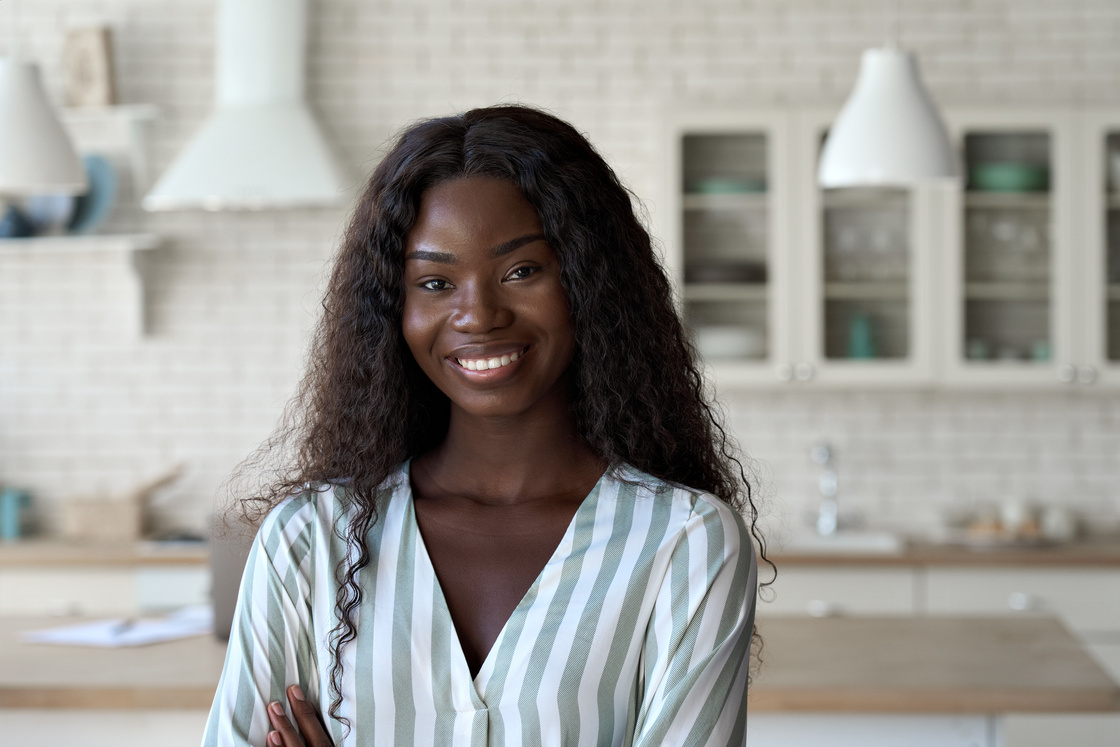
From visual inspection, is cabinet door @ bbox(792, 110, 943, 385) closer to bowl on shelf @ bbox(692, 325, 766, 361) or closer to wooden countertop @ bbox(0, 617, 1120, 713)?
bowl on shelf @ bbox(692, 325, 766, 361)

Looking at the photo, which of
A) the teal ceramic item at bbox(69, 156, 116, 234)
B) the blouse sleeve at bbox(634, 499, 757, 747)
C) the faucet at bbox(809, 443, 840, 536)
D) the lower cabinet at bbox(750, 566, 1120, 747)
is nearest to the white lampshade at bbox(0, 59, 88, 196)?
the teal ceramic item at bbox(69, 156, 116, 234)

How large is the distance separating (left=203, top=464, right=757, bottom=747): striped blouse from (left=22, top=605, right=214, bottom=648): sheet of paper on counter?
1.46 m

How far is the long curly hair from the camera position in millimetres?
1393

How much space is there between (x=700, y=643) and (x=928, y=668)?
134 cm

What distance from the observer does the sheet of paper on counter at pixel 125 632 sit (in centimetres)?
277

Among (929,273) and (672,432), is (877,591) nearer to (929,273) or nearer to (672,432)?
(929,273)

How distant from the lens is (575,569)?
1409mm

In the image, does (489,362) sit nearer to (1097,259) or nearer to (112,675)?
(112,675)

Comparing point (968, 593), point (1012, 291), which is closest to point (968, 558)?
point (968, 593)

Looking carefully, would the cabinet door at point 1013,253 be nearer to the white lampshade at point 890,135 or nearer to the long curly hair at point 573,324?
the white lampshade at point 890,135

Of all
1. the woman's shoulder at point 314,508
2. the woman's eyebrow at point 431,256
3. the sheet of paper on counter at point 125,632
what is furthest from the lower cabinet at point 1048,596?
the woman's eyebrow at point 431,256

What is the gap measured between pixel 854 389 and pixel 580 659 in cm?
336

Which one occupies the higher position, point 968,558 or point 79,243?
point 79,243

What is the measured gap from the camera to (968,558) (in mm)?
4125
